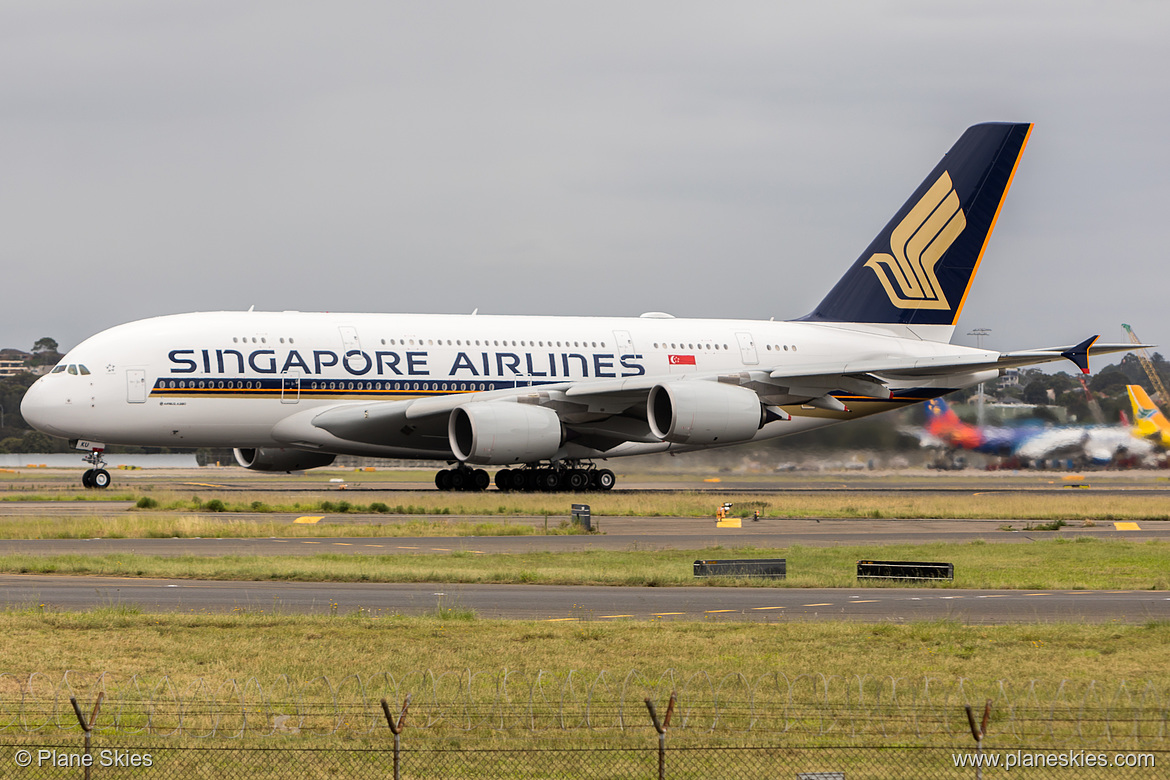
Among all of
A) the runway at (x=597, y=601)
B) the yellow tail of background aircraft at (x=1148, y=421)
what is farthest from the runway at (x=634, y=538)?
the yellow tail of background aircraft at (x=1148, y=421)

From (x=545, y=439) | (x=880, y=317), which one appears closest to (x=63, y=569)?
(x=545, y=439)

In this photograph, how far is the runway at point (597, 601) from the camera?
20359 millimetres

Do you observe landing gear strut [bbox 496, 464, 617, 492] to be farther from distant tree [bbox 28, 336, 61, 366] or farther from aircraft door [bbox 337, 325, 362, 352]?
distant tree [bbox 28, 336, 61, 366]

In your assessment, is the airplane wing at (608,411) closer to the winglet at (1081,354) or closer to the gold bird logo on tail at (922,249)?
the winglet at (1081,354)

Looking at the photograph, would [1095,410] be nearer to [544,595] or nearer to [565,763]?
[544,595]

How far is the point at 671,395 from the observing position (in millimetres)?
42656

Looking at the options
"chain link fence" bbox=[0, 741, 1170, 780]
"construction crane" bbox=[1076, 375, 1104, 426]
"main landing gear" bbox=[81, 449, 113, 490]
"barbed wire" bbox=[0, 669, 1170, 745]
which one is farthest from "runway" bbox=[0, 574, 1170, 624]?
"construction crane" bbox=[1076, 375, 1104, 426]

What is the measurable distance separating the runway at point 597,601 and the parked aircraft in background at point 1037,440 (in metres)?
31.4

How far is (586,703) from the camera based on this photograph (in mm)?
14062

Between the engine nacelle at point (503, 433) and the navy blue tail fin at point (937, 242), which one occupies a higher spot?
the navy blue tail fin at point (937, 242)

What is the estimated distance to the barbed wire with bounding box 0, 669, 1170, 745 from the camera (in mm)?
12953

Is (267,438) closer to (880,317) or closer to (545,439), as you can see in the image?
(545,439)

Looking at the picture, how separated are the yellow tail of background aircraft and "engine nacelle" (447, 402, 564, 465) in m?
29.6

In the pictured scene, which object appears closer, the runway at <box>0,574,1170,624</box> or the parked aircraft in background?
the runway at <box>0,574,1170,624</box>
